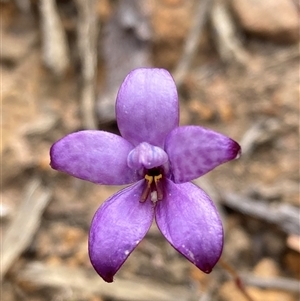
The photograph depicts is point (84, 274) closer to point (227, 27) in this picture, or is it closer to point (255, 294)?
point (255, 294)

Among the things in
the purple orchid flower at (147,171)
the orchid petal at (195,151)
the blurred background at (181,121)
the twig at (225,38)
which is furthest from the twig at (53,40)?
the orchid petal at (195,151)

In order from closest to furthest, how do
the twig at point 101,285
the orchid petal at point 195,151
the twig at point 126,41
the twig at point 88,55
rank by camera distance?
the orchid petal at point 195,151, the twig at point 101,285, the twig at point 88,55, the twig at point 126,41

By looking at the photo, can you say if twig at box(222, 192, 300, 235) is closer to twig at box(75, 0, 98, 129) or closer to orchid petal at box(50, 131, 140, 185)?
twig at box(75, 0, 98, 129)

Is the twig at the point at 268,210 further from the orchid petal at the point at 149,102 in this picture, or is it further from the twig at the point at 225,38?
the orchid petal at the point at 149,102

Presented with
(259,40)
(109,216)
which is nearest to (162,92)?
(109,216)

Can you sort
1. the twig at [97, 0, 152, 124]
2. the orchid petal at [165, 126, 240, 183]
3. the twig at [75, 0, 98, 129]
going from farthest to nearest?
the twig at [97, 0, 152, 124] → the twig at [75, 0, 98, 129] → the orchid petal at [165, 126, 240, 183]

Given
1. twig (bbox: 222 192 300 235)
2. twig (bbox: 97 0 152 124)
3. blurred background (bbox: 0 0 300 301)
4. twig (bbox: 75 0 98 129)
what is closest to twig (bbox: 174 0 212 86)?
blurred background (bbox: 0 0 300 301)
